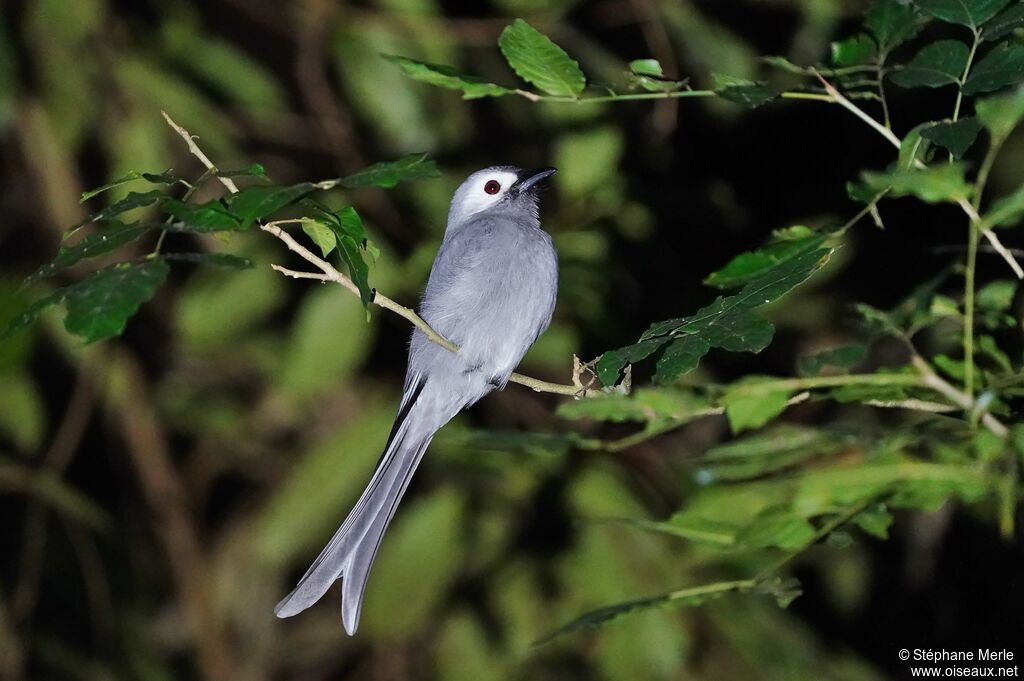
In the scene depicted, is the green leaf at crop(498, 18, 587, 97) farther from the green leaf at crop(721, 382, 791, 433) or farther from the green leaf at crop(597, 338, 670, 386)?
the green leaf at crop(721, 382, 791, 433)

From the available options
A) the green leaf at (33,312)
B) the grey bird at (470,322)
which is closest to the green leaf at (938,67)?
the green leaf at (33,312)

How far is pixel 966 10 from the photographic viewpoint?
186cm

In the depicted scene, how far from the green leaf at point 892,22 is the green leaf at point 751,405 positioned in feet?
2.90

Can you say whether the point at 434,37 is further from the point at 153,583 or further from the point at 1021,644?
the point at 1021,644

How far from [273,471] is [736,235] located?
2.68 meters

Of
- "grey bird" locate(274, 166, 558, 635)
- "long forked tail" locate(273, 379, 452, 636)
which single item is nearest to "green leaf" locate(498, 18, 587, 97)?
"long forked tail" locate(273, 379, 452, 636)

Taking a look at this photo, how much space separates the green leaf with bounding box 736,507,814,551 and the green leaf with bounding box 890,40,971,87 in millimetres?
842

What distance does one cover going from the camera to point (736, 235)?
17.3 feet

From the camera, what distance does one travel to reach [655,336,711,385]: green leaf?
157 centimetres

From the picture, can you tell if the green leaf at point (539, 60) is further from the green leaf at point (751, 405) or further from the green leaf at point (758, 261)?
the green leaf at point (751, 405)

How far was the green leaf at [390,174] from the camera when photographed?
175cm

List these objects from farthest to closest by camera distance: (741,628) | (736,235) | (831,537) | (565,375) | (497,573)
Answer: (736,235) → (565,375) → (497,573) → (741,628) → (831,537)

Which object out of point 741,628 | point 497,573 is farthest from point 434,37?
point 741,628

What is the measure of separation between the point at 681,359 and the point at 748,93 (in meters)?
0.64
